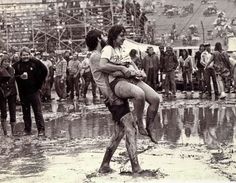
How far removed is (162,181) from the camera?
6980 millimetres

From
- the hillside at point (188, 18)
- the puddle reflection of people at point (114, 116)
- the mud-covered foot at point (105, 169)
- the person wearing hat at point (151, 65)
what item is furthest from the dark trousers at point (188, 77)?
the hillside at point (188, 18)

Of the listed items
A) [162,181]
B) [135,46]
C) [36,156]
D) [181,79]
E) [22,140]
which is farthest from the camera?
[135,46]

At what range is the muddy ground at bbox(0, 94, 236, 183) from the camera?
771 cm

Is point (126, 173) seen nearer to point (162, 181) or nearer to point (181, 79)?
point (162, 181)

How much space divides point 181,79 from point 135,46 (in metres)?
3.38

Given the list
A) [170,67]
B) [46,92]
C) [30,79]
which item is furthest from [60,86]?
[30,79]

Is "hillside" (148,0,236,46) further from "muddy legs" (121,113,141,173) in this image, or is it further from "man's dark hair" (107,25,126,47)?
"muddy legs" (121,113,141,173)

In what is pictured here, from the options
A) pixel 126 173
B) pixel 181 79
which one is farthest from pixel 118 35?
pixel 181 79

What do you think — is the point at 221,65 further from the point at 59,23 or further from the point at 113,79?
the point at 59,23

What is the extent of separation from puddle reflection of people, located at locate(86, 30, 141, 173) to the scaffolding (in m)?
31.1

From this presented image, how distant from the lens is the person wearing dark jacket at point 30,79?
1262 cm

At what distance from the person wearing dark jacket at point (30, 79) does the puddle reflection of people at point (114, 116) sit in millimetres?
4726

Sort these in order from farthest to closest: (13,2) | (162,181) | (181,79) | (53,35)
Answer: (13,2), (53,35), (181,79), (162,181)

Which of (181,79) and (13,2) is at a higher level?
(13,2)
